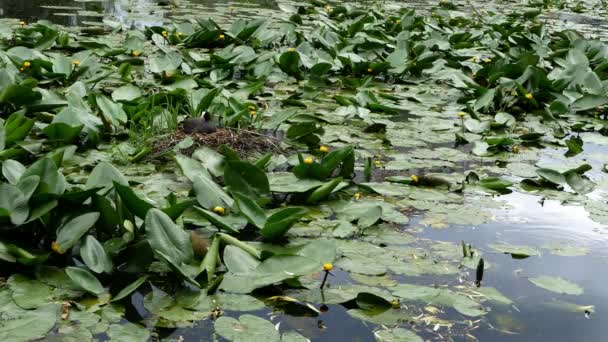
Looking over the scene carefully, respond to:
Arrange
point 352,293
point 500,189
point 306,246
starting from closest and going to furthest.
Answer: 1. point 352,293
2. point 306,246
3. point 500,189

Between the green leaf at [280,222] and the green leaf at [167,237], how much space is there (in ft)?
0.83

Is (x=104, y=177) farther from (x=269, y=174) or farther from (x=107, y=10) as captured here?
(x=107, y=10)

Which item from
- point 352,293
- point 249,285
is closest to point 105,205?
point 249,285

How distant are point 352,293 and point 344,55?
283 centimetres

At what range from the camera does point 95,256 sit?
188 cm

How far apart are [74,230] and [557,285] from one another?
1284 millimetres

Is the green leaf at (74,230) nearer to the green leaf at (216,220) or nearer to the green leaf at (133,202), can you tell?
the green leaf at (133,202)

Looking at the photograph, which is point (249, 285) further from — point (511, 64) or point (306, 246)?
point (511, 64)

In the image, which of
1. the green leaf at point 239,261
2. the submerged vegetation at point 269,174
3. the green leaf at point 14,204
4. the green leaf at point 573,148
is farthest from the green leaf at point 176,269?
the green leaf at point 573,148

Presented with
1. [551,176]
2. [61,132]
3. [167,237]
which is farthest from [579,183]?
[61,132]

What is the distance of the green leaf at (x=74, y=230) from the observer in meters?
1.91

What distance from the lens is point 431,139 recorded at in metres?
3.40

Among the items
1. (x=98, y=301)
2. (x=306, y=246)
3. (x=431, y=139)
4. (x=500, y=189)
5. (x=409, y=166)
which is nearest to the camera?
(x=98, y=301)

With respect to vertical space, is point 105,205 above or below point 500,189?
above
